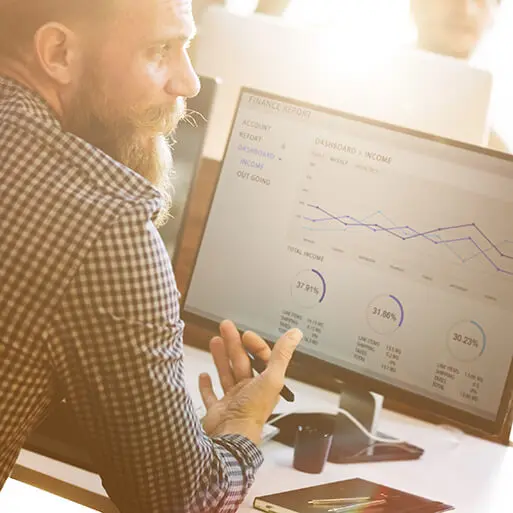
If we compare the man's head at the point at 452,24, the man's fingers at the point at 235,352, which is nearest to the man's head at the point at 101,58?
the man's fingers at the point at 235,352

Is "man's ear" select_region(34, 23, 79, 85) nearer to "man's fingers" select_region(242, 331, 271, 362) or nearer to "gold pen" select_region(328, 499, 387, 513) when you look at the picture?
"man's fingers" select_region(242, 331, 271, 362)

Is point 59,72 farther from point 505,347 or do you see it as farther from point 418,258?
point 505,347

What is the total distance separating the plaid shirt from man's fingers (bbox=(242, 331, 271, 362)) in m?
0.32

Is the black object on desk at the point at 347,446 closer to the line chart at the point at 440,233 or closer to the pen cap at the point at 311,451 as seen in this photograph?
the pen cap at the point at 311,451

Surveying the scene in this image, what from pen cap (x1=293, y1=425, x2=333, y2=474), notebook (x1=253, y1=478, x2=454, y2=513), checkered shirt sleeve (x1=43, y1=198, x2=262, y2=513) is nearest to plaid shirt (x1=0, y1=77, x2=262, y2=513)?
checkered shirt sleeve (x1=43, y1=198, x2=262, y2=513)

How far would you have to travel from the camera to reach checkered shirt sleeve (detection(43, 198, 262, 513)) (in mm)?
812

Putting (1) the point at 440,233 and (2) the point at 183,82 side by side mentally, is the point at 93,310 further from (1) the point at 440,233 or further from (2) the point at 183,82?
(1) the point at 440,233

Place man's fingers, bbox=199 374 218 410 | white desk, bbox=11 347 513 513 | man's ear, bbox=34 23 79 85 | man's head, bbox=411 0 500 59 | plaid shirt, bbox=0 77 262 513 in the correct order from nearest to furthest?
plaid shirt, bbox=0 77 262 513, man's ear, bbox=34 23 79 85, white desk, bbox=11 347 513 513, man's fingers, bbox=199 374 218 410, man's head, bbox=411 0 500 59

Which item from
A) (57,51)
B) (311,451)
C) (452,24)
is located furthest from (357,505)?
(452,24)

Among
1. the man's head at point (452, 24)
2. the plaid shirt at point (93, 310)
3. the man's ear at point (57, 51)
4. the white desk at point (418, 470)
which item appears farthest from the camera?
the man's head at point (452, 24)

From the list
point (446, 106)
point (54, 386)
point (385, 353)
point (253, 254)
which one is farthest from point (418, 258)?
point (54, 386)

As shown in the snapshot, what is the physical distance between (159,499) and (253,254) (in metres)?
0.51

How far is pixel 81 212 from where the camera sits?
0.82m

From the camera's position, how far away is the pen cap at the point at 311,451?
1137 mm
